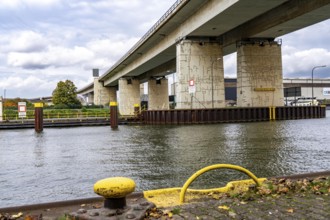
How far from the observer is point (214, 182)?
10.3m

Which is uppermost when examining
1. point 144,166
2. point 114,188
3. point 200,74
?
point 200,74

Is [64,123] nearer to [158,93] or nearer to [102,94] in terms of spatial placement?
[158,93]

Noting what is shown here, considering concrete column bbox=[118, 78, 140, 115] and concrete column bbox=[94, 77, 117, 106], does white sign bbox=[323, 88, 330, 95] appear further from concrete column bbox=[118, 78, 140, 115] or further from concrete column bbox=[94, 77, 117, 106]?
concrete column bbox=[118, 78, 140, 115]

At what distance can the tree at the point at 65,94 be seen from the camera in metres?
112

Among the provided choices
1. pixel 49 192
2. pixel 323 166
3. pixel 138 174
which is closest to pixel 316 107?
pixel 323 166

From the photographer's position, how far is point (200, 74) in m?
44.9

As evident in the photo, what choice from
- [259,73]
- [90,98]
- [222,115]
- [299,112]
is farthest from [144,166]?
[90,98]

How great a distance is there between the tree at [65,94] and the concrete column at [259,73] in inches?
3007

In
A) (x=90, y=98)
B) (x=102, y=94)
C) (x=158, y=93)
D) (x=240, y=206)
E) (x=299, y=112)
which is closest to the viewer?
(x=240, y=206)

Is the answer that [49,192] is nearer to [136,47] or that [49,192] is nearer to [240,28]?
[240,28]

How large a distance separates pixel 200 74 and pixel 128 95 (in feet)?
148

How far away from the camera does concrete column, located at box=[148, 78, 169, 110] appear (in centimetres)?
8656

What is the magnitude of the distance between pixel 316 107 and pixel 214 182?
151 feet

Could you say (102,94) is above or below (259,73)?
above
